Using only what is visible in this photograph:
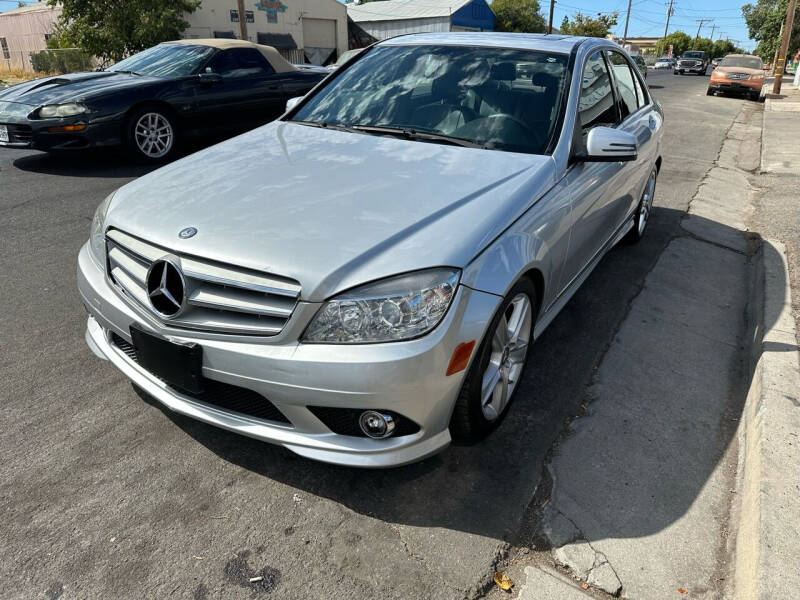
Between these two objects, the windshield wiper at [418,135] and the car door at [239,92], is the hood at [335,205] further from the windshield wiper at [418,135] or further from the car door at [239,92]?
the car door at [239,92]

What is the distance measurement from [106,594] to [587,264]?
293 centimetres

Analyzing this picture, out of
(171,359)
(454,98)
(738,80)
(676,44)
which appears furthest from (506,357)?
(676,44)

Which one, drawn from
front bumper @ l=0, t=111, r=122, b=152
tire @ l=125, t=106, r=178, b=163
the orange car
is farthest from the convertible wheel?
the orange car

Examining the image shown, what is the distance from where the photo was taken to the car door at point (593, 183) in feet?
10.1

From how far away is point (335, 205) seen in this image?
7.76ft

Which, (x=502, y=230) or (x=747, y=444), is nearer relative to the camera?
(x=502, y=230)

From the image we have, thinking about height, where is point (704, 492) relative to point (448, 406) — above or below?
below

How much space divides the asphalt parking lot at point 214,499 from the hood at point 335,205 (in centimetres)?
87

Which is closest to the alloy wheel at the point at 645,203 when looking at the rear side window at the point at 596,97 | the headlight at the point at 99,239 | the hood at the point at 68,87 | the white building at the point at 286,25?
the rear side window at the point at 596,97

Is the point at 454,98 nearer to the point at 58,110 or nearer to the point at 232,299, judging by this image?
the point at 232,299

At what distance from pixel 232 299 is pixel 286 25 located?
37.1 m

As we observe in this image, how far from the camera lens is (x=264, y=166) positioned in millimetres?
2807

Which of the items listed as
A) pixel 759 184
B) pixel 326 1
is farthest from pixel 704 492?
pixel 326 1

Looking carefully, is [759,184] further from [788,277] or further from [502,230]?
[502,230]
